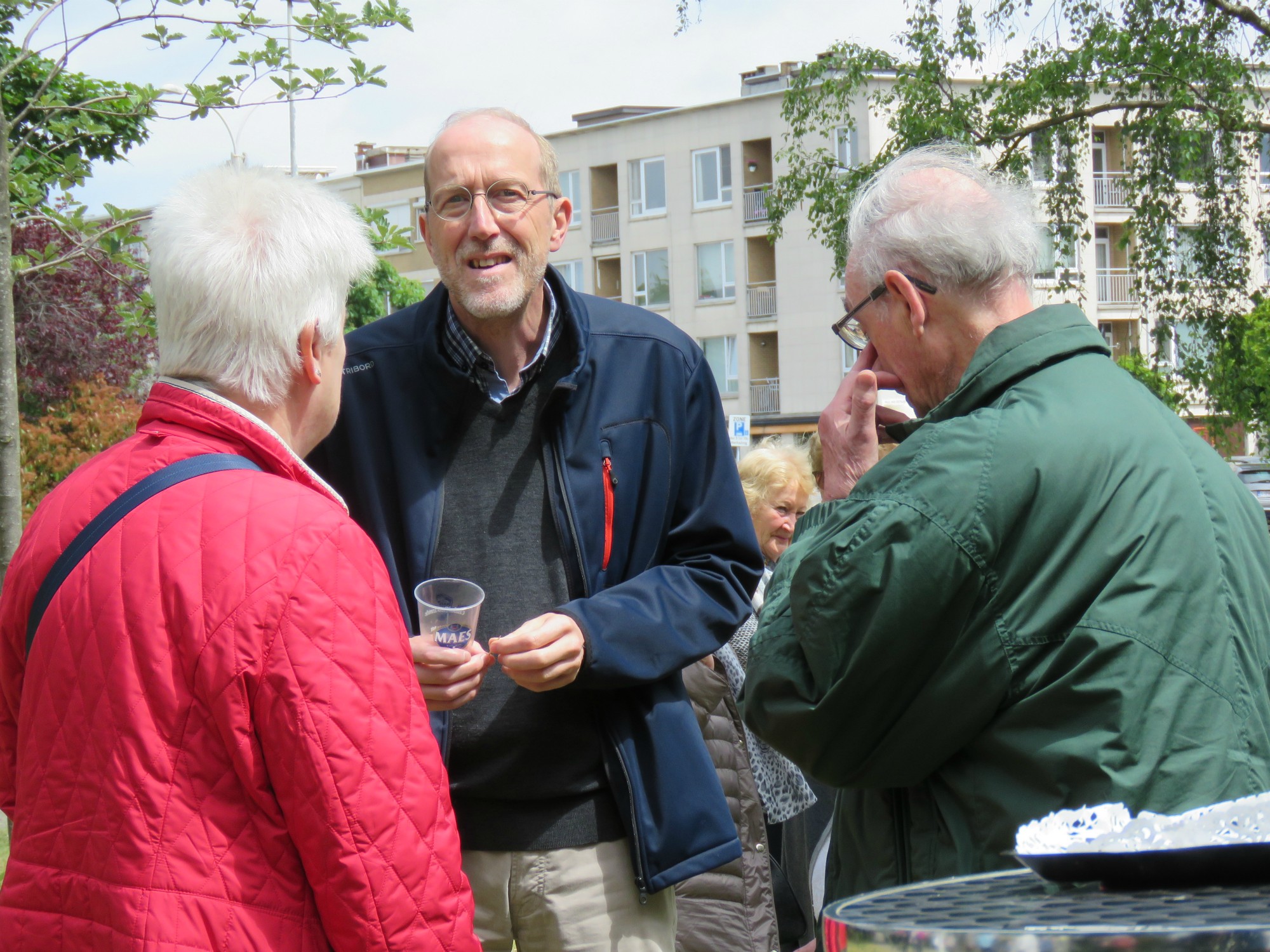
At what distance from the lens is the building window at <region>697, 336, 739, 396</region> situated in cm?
4138

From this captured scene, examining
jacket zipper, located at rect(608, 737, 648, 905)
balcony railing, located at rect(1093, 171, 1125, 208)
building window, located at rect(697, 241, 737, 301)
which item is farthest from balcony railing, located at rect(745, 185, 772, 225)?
jacket zipper, located at rect(608, 737, 648, 905)

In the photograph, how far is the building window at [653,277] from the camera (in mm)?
42531

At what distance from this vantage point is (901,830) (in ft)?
6.45

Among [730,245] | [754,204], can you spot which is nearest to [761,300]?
[730,245]

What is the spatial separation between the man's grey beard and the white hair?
80cm

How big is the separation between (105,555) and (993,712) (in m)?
1.23

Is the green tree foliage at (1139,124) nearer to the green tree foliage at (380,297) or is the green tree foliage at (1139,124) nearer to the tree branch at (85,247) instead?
the tree branch at (85,247)

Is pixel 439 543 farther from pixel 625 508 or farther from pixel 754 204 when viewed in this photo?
pixel 754 204

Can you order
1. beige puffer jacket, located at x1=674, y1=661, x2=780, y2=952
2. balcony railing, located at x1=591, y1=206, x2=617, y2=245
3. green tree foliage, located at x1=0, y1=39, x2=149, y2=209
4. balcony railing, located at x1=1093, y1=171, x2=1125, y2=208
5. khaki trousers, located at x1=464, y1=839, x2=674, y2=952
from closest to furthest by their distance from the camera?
khaki trousers, located at x1=464, y1=839, x2=674, y2=952, beige puffer jacket, located at x1=674, y1=661, x2=780, y2=952, green tree foliage, located at x1=0, y1=39, x2=149, y2=209, balcony railing, located at x1=591, y1=206, x2=617, y2=245, balcony railing, located at x1=1093, y1=171, x2=1125, y2=208

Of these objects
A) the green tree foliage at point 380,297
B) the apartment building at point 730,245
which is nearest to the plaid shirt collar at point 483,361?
the green tree foliage at point 380,297

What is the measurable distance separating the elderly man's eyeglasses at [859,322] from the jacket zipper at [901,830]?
842 millimetres

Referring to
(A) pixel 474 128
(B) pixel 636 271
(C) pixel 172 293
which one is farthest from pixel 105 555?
(B) pixel 636 271

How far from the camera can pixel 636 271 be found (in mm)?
43125

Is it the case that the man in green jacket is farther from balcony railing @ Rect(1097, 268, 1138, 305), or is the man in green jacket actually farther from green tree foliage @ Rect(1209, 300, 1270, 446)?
balcony railing @ Rect(1097, 268, 1138, 305)
